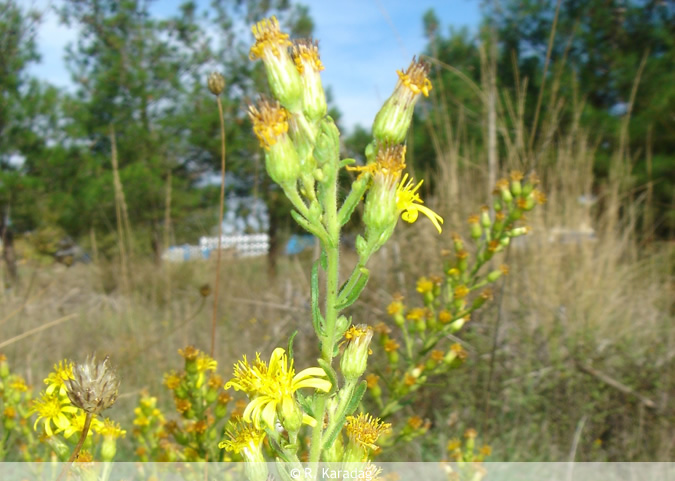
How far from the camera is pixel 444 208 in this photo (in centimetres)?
399

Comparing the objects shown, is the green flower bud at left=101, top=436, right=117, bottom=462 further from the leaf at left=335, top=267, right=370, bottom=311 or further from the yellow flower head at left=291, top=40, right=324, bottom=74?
the yellow flower head at left=291, top=40, right=324, bottom=74

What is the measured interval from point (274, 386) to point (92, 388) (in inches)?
8.2

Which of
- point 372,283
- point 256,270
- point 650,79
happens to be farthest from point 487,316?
point 650,79

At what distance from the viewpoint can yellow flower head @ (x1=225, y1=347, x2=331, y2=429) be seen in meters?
0.69

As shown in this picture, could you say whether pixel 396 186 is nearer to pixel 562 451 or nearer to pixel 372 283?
pixel 562 451

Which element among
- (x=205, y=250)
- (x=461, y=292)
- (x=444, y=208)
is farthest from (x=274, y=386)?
(x=205, y=250)

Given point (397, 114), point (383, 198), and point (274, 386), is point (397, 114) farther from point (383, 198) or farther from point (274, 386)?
point (274, 386)

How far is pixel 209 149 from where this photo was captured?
12055 millimetres

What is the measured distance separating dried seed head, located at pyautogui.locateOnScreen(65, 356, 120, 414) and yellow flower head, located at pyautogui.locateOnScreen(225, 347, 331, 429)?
0.45ft

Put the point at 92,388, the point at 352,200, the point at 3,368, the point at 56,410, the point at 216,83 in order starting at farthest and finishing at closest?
the point at 216,83 < the point at 3,368 < the point at 56,410 < the point at 352,200 < the point at 92,388

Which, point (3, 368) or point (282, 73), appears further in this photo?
point (3, 368)

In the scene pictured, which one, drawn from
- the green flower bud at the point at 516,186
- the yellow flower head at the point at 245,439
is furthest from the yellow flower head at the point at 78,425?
the green flower bud at the point at 516,186

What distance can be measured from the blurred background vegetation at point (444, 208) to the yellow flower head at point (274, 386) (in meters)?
0.78

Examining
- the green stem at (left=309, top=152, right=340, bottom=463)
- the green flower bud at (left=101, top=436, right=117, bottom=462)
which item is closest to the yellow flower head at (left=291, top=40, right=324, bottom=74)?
the green stem at (left=309, top=152, right=340, bottom=463)
